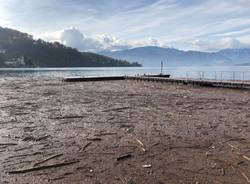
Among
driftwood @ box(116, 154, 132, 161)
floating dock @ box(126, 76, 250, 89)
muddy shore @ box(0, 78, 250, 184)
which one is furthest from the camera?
floating dock @ box(126, 76, 250, 89)

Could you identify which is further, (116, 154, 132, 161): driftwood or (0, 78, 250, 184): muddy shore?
(116, 154, 132, 161): driftwood

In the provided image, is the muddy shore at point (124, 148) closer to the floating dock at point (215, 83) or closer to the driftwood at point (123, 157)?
the driftwood at point (123, 157)

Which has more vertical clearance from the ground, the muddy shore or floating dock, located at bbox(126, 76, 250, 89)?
floating dock, located at bbox(126, 76, 250, 89)

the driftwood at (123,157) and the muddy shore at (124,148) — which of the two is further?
the driftwood at (123,157)

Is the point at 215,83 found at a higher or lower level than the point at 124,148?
higher

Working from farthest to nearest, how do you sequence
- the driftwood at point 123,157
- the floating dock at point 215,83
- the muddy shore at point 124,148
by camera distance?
the floating dock at point 215,83
the driftwood at point 123,157
the muddy shore at point 124,148

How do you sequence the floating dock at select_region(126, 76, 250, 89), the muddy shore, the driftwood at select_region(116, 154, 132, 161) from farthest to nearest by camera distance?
1. the floating dock at select_region(126, 76, 250, 89)
2. the driftwood at select_region(116, 154, 132, 161)
3. the muddy shore

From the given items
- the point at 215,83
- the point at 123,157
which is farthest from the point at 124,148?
the point at 215,83

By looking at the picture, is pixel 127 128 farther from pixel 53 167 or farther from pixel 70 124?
pixel 53 167

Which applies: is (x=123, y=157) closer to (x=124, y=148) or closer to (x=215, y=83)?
(x=124, y=148)

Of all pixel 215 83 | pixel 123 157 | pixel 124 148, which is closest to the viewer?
pixel 123 157

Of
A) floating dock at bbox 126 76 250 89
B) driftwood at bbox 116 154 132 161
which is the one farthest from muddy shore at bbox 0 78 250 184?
floating dock at bbox 126 76 250 89

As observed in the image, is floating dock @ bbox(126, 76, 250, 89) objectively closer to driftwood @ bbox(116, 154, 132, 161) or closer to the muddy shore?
the muddy shore

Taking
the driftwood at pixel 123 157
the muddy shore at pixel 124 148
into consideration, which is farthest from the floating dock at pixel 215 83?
the driftwood at pixel 123 157
